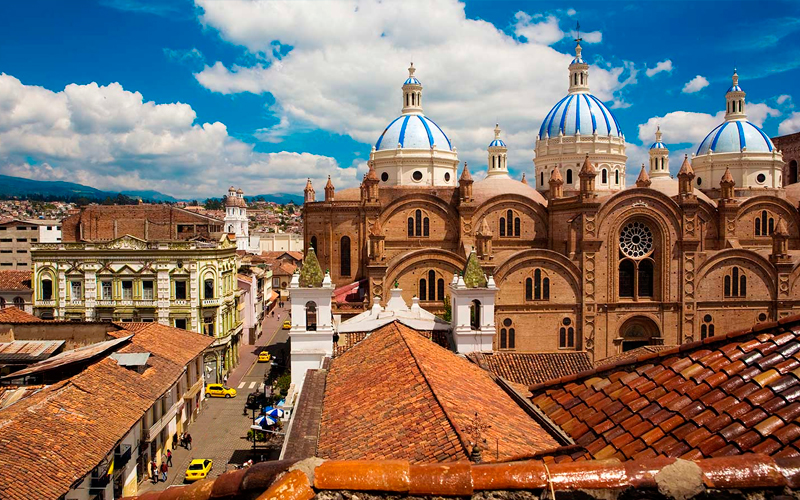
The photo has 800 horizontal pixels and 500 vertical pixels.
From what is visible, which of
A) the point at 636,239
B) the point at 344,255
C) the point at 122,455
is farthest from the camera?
the point at 344,255

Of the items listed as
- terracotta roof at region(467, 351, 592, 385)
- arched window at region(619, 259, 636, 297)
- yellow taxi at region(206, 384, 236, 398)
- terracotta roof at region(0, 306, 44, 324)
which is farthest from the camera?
arched window at region(619, 259, 636, 297)

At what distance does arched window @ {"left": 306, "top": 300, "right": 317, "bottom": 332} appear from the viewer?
20219mm

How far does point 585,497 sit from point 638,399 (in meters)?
3.41

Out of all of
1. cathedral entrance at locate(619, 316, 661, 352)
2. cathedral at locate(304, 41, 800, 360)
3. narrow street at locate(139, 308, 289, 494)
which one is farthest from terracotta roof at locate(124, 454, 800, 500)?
cathedral entrance at locate(619, 316, 661, 352)

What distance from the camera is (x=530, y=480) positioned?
4.23m

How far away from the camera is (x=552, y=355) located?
22984 millimetres

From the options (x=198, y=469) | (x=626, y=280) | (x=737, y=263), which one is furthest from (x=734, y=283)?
(x=198, y=469)

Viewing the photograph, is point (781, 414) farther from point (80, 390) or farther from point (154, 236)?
point (154, 236)

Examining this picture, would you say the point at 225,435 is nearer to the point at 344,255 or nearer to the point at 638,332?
the point at 344,255

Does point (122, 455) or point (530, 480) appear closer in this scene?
point (530, 480)

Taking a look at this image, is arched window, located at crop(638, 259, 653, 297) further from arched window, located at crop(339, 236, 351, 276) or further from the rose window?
arched window, located at crop(339, 236, 351, 276)

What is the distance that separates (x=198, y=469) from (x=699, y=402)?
69.1 feet

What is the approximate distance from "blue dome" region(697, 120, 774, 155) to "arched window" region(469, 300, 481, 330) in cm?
3427

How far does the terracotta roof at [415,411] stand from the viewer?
30.5 feet
